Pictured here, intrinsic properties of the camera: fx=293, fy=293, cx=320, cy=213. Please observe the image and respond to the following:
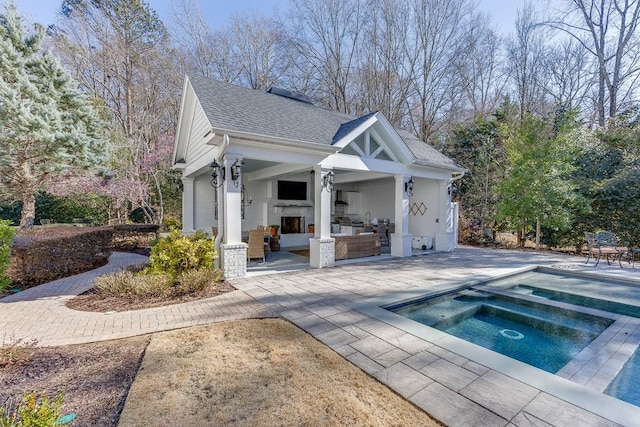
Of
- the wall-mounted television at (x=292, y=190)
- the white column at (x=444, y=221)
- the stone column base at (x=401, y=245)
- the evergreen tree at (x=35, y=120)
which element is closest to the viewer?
the evergreen tree at (x=35, y=120)

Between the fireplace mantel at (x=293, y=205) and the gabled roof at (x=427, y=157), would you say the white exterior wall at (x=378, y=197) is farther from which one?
the fireplace mantel at (x=293, y=205)

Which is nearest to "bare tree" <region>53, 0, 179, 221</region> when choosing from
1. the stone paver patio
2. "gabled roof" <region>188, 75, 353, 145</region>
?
"gabled roof" <region>188, 75, 353, 145</region>

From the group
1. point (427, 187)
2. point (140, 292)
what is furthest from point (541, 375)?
point (427, 187)

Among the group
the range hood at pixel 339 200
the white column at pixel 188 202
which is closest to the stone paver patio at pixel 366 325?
the white column at pixel 188 202

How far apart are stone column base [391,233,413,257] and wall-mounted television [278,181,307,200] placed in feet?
16.0

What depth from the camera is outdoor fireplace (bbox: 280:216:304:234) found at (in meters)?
13.1

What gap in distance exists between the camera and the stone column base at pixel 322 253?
27.6 feet

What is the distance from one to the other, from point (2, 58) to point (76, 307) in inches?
429

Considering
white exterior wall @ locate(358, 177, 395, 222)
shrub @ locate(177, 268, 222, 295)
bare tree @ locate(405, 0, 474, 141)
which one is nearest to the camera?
shrub @ locate(177, 268, 222, 295)

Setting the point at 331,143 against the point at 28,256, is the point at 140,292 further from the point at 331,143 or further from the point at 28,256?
the point at 331,143

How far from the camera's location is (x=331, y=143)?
27.2ft

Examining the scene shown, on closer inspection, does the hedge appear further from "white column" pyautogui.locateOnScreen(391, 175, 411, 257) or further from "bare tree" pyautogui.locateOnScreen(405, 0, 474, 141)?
"bare tree" pyautogui.locateOnScreen(405, 0, 474, 141)

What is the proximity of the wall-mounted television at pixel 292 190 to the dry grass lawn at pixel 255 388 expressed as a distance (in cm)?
931

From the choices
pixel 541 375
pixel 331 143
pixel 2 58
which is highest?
pixel 2 58
